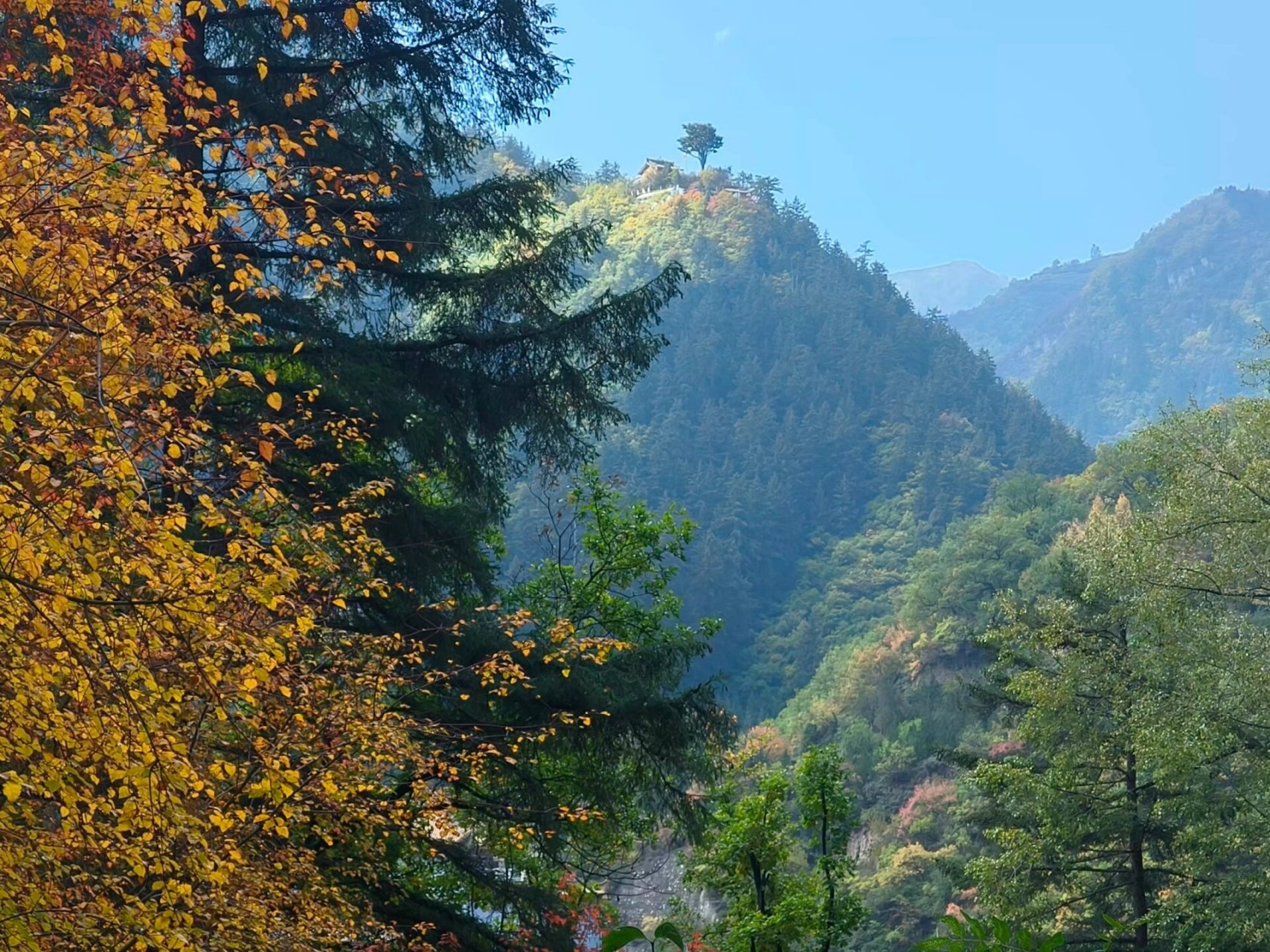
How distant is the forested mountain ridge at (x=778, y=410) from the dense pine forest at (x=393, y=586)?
202ft

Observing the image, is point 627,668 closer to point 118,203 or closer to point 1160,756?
point 118,203

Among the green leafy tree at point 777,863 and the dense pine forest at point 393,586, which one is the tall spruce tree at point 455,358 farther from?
the green leafy tree at point 777,863

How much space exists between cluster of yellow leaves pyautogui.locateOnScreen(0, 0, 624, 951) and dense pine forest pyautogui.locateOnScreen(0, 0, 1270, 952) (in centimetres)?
3

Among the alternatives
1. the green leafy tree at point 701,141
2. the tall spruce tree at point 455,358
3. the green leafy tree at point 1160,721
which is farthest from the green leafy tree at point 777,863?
the green leafy tree at point 701,141

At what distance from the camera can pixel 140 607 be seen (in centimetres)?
379

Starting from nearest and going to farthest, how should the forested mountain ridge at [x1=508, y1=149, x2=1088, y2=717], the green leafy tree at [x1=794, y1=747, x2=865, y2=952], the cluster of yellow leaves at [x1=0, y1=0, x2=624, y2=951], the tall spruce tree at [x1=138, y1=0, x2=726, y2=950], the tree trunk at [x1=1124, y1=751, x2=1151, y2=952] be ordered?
1. the cluster of yellow leaves at [x1=0, y1=0, x2=624, y2=951]
2. the tall spruce tree at [x1=138, y1=0, x2=726, y2=950]
3. the green leafy tree at [x1=794, y1=747, x2=865, y2=952]
4. the tree trunk at [x1=1124, y1=751, x2=1151, y2=952]
5. the forested mountain ridge at [x1=508, y1=149, x2=1088, y2=717]

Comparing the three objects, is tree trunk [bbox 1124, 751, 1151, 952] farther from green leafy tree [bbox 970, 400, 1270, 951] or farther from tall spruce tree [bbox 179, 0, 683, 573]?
tall spruce tree [bbox 179, 0, 683, 573]

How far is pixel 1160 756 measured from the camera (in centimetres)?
1394

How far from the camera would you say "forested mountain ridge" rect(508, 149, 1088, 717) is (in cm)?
8881

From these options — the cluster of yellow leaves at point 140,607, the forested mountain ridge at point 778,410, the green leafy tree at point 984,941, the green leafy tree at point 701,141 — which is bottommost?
the green leafy tree at point 984,941

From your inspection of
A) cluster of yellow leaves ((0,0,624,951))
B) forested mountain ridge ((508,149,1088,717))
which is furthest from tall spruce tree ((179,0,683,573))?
forested mountain ridge ((508,149,1088,717))

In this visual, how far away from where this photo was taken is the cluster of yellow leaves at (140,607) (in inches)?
138

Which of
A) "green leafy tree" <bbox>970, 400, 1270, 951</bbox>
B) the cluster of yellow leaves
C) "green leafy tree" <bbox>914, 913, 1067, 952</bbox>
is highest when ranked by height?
"green leafy tree" <bbox>970, 400, 1270, 951</bbox>

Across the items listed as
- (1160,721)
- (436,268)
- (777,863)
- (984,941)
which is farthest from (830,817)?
(984,941)
